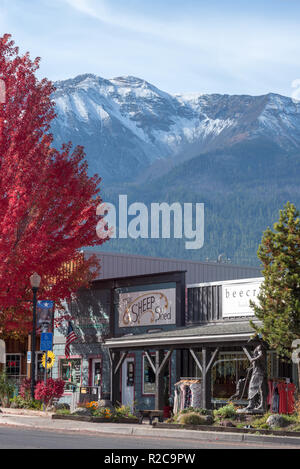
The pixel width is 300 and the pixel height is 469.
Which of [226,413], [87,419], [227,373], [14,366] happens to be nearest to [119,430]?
[226,413]

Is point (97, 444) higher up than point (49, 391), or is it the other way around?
point (49, 391)

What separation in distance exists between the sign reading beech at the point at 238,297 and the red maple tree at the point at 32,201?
7.35 meters

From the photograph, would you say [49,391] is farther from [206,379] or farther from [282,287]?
[282,287]

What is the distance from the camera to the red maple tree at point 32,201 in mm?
35812

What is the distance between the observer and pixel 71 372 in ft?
137

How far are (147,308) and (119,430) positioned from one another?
12.4 m

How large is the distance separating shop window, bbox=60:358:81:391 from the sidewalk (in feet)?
28.8

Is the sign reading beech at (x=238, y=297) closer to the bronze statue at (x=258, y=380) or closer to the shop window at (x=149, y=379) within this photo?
the shop window at (x=149, y=379)

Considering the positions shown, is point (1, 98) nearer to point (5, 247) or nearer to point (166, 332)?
point (5, 247)

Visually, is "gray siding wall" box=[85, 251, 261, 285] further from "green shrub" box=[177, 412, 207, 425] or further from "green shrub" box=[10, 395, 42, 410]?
"green shrub" box=[177, 412, 207, 425]

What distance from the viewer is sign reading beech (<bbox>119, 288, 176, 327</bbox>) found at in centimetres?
3675

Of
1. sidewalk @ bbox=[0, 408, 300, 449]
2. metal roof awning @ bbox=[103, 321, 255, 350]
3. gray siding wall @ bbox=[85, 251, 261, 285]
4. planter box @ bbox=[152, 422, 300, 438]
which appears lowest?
sidewalk @ bbox=[0, 408, 300, 449]

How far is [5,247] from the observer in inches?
1391

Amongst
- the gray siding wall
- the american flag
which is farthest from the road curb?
the gray siding wall
